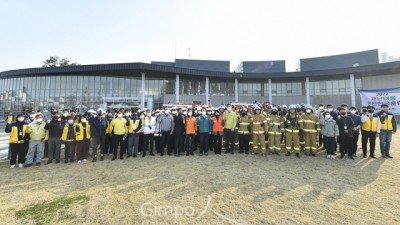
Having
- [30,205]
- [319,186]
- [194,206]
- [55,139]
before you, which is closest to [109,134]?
[55,139]

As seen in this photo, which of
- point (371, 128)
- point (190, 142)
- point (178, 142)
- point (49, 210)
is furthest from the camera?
point (190, 142)

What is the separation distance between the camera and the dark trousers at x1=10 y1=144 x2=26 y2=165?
25.1ft

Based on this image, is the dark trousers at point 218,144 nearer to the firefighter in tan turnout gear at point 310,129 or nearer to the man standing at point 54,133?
the firefighter in tan turnout gear at point 310,129

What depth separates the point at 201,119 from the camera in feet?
29.5

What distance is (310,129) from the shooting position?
838 centimetres

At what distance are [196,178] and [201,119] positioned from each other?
3.39 m

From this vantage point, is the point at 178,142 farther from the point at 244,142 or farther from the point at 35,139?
the point at 35,139

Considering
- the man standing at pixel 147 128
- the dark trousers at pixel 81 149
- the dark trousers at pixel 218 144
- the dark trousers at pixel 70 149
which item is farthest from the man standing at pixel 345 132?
the dark trousers at pixel 70 149

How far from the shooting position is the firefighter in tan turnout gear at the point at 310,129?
8391 millimetres

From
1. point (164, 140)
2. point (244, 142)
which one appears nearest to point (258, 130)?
point (244, 142)

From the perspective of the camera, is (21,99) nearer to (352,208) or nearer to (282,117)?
(282,117)

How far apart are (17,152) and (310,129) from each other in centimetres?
1074

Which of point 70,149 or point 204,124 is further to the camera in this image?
point 204,124

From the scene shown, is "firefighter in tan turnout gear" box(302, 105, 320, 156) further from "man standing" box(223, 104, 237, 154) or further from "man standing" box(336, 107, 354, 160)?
"man standing" box(223, 104, 237, 154)
